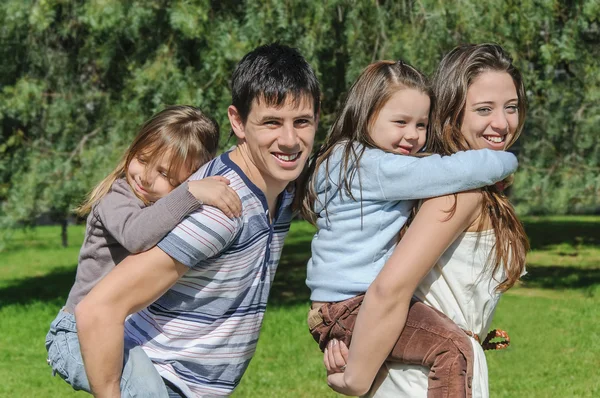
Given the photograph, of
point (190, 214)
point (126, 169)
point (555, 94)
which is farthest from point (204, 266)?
point (555, 94)

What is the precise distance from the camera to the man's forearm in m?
2.36

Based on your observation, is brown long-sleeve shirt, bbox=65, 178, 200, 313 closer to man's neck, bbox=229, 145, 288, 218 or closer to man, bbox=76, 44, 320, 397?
man, bbox=76, 44, 320, 397

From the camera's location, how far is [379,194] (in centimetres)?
249

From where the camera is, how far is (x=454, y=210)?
239cm

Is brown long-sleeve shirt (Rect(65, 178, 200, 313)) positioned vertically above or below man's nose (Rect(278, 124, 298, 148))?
below

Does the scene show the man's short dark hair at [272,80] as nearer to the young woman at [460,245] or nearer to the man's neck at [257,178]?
the man's neck at [257,178]

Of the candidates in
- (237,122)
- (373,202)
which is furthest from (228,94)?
(373,202)

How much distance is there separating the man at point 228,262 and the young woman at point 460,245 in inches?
11.9

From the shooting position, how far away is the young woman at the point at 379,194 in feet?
7.86

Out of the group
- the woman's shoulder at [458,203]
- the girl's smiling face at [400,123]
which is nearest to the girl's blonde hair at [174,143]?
the girl's smiling face at [400,123]

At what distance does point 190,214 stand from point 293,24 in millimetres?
6258

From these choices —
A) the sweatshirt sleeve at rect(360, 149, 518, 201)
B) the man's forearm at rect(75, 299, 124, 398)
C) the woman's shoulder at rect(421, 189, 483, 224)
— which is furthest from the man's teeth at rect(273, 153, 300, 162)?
the man's forearm at rect(75, 299, 124, 398)

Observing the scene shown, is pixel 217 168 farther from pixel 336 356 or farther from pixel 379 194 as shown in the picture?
pixel 336 356

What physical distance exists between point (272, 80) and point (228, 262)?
0.51 metres
